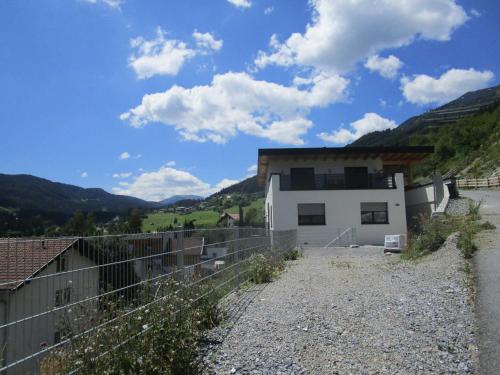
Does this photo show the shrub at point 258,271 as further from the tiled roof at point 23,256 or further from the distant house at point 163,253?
the tiled roof at point 23,256

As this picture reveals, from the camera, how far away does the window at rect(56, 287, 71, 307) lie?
3141mm

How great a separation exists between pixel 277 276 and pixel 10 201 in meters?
95.8

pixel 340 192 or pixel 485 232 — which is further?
pixel 340 192

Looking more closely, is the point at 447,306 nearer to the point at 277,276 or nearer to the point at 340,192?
the point at 277,276

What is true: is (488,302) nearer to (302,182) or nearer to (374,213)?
(374,213)

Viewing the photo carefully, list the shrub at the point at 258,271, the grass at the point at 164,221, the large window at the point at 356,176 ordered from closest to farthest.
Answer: the grass at the point at 164,221, the shrub at the point at 258,271, the large window at the point at 356,176

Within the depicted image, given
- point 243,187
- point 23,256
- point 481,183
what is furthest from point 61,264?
point 243,187

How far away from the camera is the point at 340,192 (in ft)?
84.2

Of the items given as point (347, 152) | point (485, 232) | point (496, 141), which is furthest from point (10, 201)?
point (485, 232)

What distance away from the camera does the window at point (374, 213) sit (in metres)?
25.6

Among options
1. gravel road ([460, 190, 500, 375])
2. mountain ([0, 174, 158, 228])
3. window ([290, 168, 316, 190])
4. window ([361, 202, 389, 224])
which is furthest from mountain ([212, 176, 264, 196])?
gravel road ([460, 190, 500, 375])

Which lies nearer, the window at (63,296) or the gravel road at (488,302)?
the window at (63,296)

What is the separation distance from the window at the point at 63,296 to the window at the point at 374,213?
78.1 ft

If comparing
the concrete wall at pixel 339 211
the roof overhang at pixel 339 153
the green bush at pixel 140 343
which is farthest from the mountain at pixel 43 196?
the green bush at pixel 140 343
